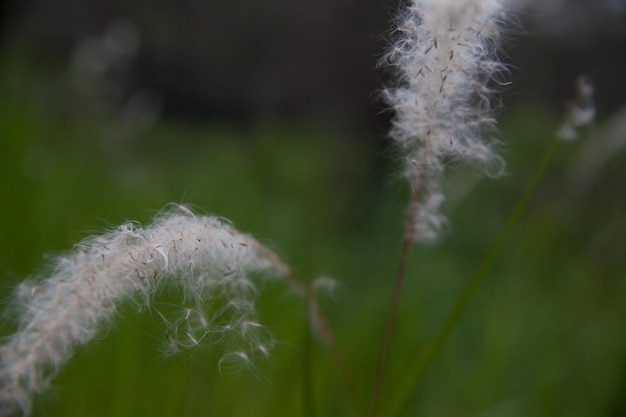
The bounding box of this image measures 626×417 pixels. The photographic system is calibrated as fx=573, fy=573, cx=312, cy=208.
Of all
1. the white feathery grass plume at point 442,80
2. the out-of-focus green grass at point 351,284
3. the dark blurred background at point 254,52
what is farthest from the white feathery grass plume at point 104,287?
the dark blurred background at point 254,52

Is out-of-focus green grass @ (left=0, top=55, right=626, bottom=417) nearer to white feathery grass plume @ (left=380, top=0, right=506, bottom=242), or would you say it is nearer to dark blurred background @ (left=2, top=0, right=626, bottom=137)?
white feathery grass plume @ (left=380, top=0, right=506, bottom=242)

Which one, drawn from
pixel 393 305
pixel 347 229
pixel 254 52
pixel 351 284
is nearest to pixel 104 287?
pixel 393 305

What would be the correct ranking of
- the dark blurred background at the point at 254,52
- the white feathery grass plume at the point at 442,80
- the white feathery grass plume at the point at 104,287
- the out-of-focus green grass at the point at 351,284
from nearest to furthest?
the white feathery grass plume at the point at 104,287 < the white feathery grass plume at the point at 442,80 < the out-of-focus green grass at the point at 351,284 < the dark blurred background at the point at 254,52

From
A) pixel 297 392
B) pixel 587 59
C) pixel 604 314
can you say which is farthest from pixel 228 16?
pixel 297 392

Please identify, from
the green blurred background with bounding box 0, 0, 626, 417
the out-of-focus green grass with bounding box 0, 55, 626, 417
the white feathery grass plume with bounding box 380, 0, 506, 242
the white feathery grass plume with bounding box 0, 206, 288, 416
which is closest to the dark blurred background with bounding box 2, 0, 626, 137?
the green blurred background with bounding box 0, 0, 626, 417

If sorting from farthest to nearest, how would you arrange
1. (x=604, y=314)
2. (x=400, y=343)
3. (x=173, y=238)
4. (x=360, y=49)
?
(x=360, y=49), (x=604, y=314), (x=400, y=343), (x=173, y=238)

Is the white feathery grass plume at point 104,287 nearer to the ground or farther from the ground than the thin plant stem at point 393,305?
nearer to the ground

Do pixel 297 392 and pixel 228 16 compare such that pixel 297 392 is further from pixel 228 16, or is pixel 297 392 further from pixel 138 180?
pixel 228 16

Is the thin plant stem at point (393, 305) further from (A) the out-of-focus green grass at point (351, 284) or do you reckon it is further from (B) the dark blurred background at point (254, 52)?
(B) the dark blurred background at point (254, 52)
